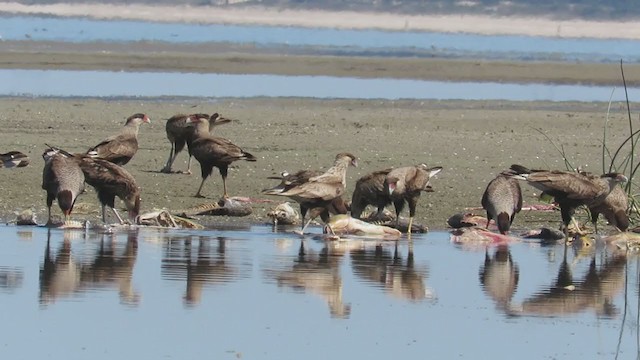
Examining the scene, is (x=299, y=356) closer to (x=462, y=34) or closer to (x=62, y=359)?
(x=62, y=359)

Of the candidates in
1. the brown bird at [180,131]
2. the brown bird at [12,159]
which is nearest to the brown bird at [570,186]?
the brown bird at [12,159]

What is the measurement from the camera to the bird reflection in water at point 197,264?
1261 centimetres

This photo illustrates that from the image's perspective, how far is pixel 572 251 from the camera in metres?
15.8

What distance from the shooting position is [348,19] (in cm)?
7900

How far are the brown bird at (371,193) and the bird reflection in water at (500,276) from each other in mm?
1559

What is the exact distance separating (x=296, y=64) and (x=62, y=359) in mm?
36399

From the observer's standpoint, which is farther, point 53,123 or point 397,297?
point 53,123

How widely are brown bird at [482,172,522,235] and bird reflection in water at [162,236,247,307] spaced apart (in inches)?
110

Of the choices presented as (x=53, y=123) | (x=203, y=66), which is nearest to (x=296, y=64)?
(x=203, y=66)

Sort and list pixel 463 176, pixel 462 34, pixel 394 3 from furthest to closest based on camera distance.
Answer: pixel 394 3 < pixel 462 34 < pixel 463 176

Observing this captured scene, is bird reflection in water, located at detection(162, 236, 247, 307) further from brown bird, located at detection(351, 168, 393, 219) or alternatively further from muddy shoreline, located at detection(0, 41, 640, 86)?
muddy shoreline, located at detection(0, 41, 640, 86)

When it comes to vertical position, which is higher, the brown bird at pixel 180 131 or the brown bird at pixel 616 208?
the brown bird at pixel 180 131

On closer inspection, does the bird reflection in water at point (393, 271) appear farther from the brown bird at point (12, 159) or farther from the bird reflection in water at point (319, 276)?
A: the brown bird at point (12, 159)

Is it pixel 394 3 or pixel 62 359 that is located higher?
pixel 394 3
